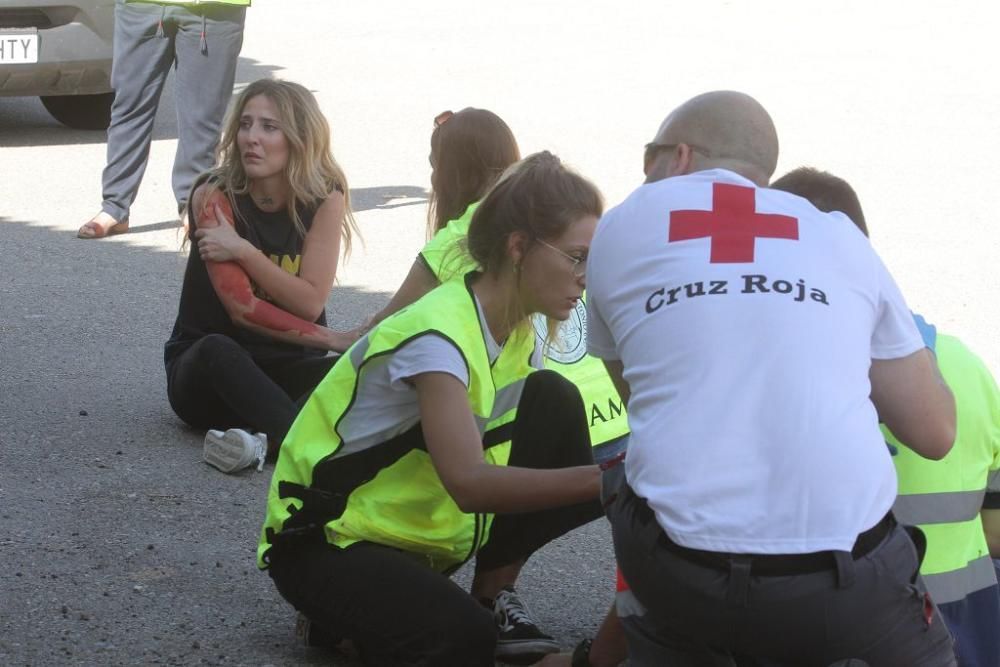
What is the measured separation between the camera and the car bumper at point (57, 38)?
882cm

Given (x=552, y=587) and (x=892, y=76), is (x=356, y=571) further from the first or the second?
(x=892, y=76)

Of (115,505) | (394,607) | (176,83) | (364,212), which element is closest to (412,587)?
(394,607)

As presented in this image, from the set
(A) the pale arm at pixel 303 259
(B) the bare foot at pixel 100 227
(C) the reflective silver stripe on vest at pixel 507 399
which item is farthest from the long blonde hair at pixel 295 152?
(B) the bare foot at pixel 100 227

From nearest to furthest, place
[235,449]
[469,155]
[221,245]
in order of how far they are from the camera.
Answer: [469,155] → [235,449] → [221,245]

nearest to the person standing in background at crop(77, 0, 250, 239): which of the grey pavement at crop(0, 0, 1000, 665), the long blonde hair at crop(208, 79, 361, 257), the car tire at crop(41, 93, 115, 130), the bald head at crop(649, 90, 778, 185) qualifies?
the grey pavement at crop(0, 0, 1000, 665)

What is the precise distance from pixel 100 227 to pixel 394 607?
4.86m

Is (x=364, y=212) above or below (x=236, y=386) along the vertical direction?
below

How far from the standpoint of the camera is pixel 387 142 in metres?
9.90

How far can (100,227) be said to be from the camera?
24.1 ft

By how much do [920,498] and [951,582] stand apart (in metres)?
0.15

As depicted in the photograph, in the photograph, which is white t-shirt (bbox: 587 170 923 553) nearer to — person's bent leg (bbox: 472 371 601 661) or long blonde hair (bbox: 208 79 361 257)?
person's bent leg (bbox: 472 371 601 661)

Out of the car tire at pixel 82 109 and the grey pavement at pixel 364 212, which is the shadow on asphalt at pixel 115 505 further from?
the car tire at pixel 82 109

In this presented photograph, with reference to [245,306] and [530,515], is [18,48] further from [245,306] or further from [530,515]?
[530,515]

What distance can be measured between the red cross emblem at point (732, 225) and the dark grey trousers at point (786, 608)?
1.29 feet
